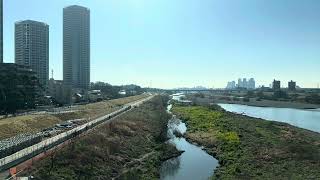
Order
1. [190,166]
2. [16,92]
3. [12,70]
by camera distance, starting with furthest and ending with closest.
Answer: [12,70] < [16,92] < [190,166]

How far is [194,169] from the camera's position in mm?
41125

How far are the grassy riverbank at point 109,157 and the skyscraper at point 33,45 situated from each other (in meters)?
104

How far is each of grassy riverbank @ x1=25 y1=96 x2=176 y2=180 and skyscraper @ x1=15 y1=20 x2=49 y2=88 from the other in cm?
10435

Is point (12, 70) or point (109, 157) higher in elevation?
point (12, 70)

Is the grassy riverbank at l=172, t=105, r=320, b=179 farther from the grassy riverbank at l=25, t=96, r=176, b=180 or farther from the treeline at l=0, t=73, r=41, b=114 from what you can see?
the treeline at l=0, t=73, r=41, b=114

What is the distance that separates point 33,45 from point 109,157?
407 feet

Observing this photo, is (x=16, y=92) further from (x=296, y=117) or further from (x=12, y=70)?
(x=296, y=117)

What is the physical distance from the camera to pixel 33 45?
15450cm

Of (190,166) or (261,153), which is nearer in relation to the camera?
(190,166)

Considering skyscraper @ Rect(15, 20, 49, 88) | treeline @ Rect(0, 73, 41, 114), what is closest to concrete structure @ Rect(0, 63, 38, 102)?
treeline @ Rect(0, 73, 41, 114)

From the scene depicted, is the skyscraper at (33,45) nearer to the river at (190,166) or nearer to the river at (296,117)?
the river at (296,117)

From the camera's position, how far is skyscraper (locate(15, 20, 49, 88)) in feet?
501

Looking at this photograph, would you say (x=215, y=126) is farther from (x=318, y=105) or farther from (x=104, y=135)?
(x=318, y=105)

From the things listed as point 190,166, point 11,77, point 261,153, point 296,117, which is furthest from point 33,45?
point 261,153
